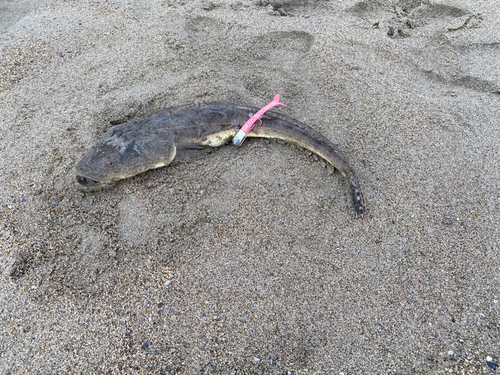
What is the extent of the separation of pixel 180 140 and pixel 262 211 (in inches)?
45.4

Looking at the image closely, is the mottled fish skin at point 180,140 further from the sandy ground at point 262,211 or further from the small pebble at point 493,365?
the small pebble at point 493,365

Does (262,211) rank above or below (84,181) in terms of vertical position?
below

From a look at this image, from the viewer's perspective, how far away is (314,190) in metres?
3.04

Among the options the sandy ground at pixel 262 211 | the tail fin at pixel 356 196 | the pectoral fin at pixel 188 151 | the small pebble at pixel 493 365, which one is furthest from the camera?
the pectoral fin at pixel 188 151

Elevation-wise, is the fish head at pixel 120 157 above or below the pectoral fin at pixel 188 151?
above

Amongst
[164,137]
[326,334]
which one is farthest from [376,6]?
[326,334]

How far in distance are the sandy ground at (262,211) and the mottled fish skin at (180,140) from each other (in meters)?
0.13

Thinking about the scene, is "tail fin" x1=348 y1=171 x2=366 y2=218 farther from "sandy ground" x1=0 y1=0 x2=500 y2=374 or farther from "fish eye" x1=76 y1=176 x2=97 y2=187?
"fish eye" x1=76 y1=176 x2=97 y2=187

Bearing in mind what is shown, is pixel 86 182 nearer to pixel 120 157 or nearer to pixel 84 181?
pixel 84 181

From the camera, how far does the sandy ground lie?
86.6 inches

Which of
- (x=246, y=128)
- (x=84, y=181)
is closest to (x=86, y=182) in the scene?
(x=84, y=181)

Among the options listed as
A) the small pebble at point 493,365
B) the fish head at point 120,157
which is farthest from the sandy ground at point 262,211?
the fish head at point 120,157

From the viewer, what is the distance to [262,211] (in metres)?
2.88

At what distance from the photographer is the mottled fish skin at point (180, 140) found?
9.86 feet
